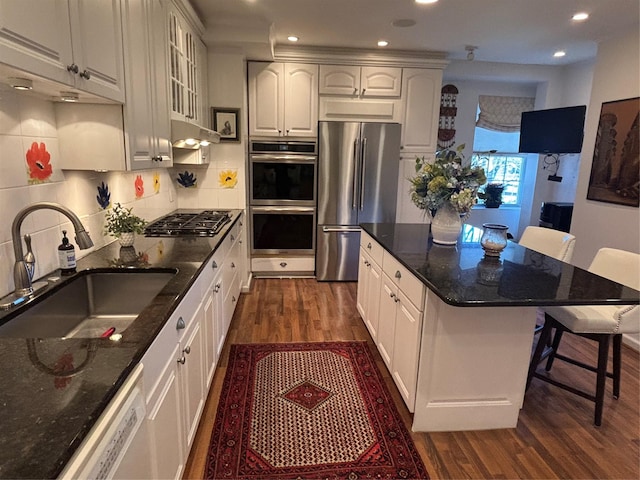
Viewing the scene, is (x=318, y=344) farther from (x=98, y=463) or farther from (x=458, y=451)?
(x=98, y=463)

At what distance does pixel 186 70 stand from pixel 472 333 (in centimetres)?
266

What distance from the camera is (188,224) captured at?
2863mm

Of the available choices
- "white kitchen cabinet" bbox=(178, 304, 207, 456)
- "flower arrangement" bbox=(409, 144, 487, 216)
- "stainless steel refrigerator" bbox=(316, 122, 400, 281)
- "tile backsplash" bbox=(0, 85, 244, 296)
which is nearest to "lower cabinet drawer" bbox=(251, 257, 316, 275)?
"stainless steel refrigerator" bbox=(316, 122, 400, 281)

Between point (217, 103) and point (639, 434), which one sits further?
point (217, 103)

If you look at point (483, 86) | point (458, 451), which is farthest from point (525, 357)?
point (483, 86)

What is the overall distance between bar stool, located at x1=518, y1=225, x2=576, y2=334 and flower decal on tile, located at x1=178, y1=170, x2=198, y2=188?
3002 mm

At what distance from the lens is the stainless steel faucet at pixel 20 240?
1.38m

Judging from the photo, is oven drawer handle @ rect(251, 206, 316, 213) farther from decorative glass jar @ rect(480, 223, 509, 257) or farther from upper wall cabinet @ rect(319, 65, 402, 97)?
decorative glass jar @ rect(480, 223, 509, 257)

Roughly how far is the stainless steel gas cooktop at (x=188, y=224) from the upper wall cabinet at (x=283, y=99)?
1.26m

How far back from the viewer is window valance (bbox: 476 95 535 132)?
533 cm

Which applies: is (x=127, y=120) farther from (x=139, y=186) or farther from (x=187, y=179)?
(x=187, y=179)

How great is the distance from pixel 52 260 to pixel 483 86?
5.40 m

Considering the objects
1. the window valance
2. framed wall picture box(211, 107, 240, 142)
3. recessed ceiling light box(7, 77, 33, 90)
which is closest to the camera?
recessed ceiling light box(7, 77, 33, 90)

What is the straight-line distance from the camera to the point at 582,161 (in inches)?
144
